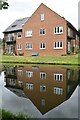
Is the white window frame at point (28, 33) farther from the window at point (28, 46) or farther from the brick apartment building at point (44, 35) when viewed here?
the window at point (28, 46)

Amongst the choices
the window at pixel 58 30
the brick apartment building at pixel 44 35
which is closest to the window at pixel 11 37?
the brick apartment building at pixel 44 35

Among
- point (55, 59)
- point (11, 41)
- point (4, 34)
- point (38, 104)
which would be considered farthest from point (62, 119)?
point (4, 34)

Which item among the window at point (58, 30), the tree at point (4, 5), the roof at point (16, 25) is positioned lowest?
the tree at point (4, 5)

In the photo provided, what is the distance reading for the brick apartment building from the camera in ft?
172

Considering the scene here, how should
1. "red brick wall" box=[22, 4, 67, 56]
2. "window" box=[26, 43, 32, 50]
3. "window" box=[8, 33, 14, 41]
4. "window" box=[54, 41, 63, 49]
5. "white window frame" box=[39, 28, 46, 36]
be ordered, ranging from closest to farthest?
"window" box=[54, 41, 63, 49]
"red brick wall" box=[22, 4, 67, 56]
"white window frame" box=[39, 28, 46, 36]
"window" box=[26, 43, 32, 50]
"window" box=[8, 33, 14, 41]

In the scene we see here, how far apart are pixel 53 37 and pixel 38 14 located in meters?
6.90

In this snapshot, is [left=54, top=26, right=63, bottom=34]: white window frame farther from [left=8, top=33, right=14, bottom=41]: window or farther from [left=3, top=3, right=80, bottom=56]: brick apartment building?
[left=8, top=33, right=14, bottom=41]: window

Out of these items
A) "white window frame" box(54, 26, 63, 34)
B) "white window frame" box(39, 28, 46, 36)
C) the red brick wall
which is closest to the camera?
"white window frame" box(54, 26, 63, 34)

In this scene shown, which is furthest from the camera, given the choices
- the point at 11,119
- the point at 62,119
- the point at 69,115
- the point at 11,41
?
the point at 11,41

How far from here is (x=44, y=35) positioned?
55188mm

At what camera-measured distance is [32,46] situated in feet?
189

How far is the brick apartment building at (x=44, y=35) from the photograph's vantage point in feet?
172

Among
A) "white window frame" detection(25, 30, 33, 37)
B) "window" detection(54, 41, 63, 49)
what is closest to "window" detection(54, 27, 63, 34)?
"window" detection(54, 41, 63, 49)

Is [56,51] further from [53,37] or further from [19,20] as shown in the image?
[19,20]
